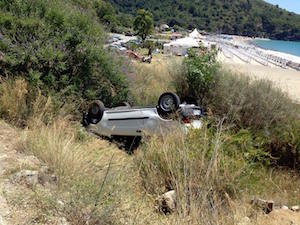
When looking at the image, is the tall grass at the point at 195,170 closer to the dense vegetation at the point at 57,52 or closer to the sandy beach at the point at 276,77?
the dense vegetation at the point at 57,52

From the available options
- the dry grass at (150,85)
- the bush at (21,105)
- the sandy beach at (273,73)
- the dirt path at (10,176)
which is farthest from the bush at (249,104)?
the dirt path at (10,176)

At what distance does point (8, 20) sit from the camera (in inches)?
253

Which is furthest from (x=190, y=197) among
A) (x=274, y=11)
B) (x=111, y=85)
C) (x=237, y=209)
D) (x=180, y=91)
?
(x=274, y=11)

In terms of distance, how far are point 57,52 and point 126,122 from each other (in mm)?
1779

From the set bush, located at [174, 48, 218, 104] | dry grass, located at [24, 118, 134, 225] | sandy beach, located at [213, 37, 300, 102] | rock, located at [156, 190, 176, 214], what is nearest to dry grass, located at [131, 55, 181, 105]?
bush, located at [174, 48, 218, 104]

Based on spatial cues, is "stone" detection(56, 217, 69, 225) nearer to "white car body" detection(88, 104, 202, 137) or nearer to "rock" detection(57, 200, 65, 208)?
"rock" detection(57, 200, 65, 208)

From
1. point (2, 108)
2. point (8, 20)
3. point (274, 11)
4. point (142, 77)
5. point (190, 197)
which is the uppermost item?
point (8, 20)

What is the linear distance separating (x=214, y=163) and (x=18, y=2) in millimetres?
5204

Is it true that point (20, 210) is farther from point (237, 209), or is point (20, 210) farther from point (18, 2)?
point (18, 2)

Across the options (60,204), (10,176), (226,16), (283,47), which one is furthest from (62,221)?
(226,16)

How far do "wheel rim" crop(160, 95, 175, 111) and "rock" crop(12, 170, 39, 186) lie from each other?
3.42m

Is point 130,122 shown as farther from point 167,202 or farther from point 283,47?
point 283,47

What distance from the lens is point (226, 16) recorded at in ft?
545

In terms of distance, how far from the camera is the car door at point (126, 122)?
Result: 6336mm
